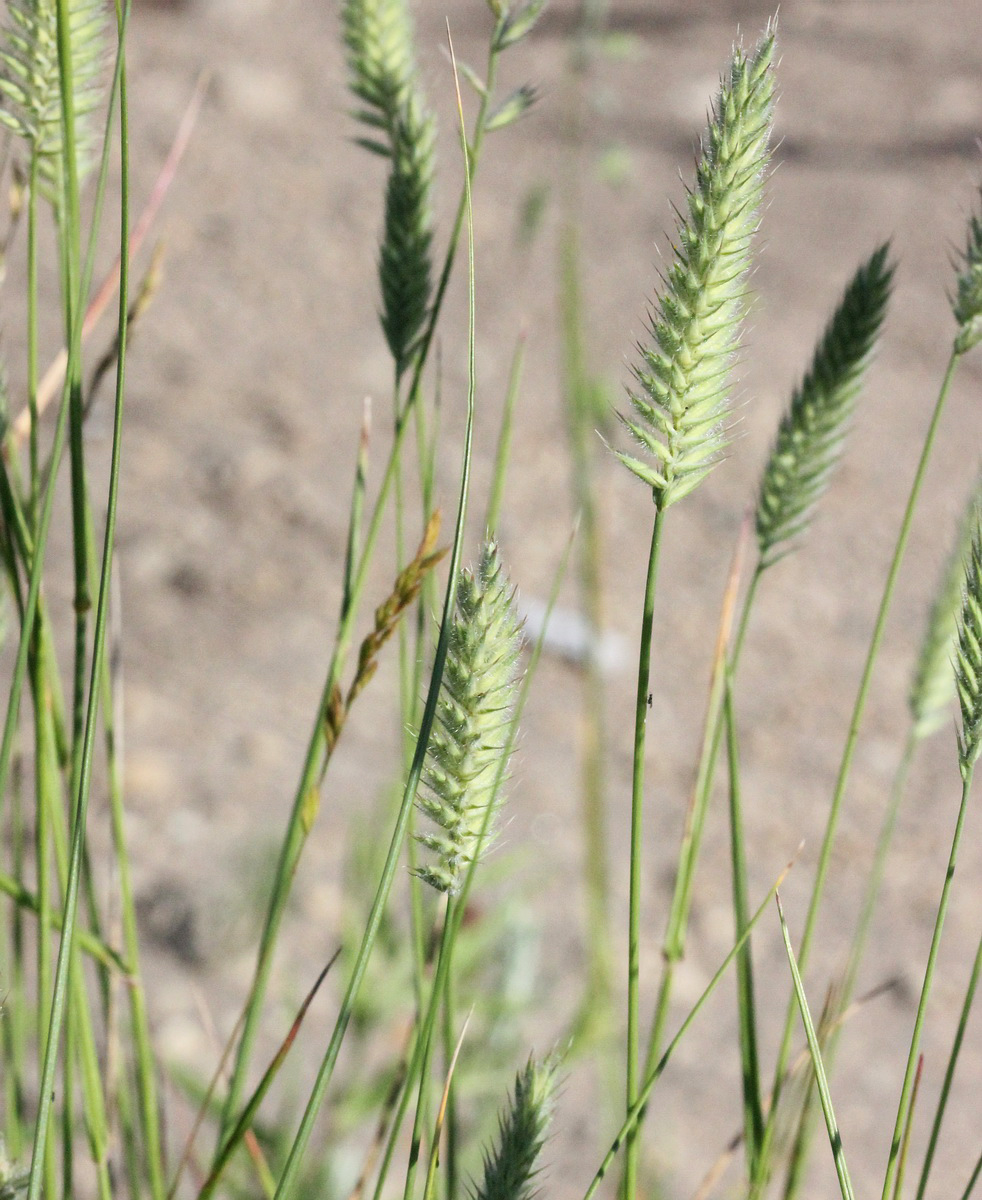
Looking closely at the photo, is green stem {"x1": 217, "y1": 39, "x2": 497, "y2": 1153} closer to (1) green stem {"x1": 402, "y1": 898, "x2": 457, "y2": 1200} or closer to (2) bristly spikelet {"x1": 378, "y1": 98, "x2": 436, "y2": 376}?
(2) bristly spikelet {"x1": 378, "y1": 98, "x2": 436, "y2": 376}

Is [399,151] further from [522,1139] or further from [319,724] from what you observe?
[522,1139]

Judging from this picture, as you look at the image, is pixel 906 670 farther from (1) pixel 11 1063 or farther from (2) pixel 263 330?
(1) pixel 11 1063

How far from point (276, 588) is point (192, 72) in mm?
1505

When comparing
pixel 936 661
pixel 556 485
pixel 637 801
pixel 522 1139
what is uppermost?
pixel 556 485

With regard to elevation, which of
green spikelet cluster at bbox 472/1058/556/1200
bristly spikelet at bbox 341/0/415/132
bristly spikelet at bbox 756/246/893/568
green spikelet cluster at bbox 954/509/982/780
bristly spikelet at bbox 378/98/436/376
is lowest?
green spikelet cluster at bbox 472/1058/556/1200

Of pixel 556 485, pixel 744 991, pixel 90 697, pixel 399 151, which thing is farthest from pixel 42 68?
pixel 556 485

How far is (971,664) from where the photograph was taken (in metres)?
0.46

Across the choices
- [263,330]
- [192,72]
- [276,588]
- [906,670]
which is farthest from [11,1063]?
[192,72]

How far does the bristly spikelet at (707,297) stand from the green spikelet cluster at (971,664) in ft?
0.35

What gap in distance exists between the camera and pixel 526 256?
246 cm

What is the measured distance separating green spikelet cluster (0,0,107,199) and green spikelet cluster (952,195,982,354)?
0.39 meters

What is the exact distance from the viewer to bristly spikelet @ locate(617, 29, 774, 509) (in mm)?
415

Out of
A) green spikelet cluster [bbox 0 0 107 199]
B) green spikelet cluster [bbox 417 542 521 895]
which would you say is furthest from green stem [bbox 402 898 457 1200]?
green spikelet cluster [bbox 0 0 107 199]

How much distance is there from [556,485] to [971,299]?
1.52 m
